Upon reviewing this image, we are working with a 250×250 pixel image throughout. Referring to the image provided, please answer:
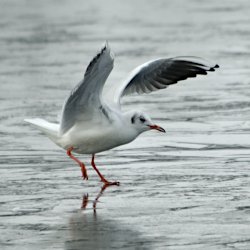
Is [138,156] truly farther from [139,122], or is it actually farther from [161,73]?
[139,122]

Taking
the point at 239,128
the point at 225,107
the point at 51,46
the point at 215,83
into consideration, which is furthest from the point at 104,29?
the point at 239,128

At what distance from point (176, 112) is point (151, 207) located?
5.22 meters

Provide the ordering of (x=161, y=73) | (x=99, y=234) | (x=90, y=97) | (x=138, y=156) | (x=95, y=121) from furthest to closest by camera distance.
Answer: (x=161, y=73), (x=138, y=156), (x=95, y=121), (x=90, y=97), (x=99, y=234)

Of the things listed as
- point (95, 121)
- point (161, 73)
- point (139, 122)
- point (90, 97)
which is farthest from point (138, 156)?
point (90, 97)

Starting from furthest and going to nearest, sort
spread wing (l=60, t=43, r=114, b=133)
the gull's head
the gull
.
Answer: the gull's head
the gull
spread wing (l=60, t=43, r=114, b=133)

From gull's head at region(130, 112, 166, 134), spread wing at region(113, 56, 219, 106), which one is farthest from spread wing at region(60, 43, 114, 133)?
spread wing at region(113, 56, 219, 106)

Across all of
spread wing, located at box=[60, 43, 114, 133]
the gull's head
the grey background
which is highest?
spread wing, located at box=[60, 43, 114, 133]

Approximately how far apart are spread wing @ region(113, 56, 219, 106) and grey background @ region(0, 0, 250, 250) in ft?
2.28

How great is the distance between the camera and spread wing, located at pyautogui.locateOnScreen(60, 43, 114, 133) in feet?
31.2

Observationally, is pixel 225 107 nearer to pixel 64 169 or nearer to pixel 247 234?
pixel 64 169

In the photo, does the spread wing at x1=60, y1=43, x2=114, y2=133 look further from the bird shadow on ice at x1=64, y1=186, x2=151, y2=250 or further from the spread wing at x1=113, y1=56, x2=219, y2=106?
→ the bird shadow on ice at x1=64, y1=186, x2=151, y2=250

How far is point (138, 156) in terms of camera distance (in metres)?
11.7

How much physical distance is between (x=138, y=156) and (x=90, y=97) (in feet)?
5.80

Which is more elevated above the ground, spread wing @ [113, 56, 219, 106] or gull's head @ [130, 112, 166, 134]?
spread wing @ [113, 56, 219, 106]
